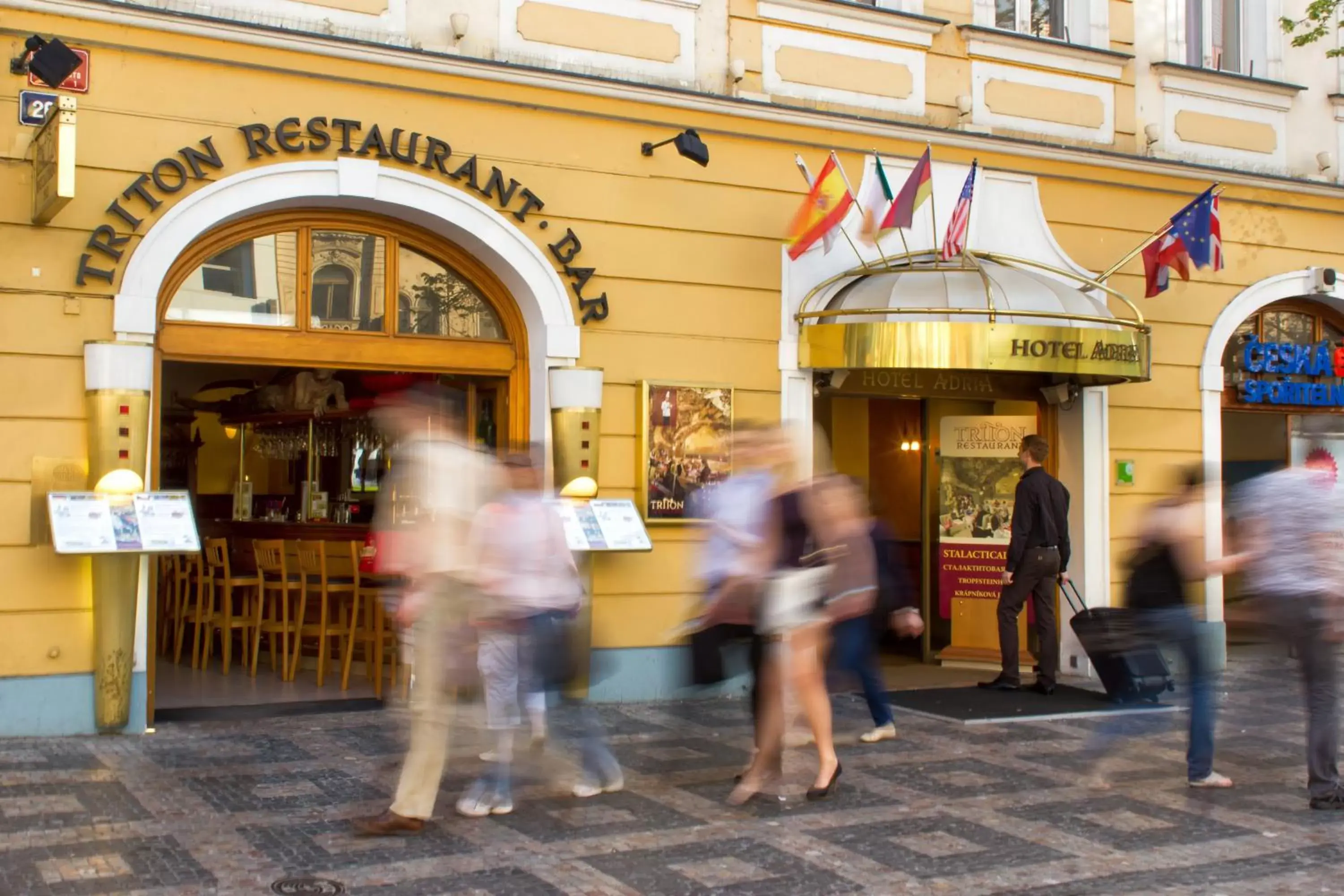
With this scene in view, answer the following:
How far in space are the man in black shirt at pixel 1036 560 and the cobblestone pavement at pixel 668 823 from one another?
178 centimetres

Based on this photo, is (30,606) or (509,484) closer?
(509,484)

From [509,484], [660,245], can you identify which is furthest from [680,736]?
[660,245]

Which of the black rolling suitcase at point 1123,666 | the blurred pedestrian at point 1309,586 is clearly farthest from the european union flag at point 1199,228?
the blurred pedestrian at point 1309,586

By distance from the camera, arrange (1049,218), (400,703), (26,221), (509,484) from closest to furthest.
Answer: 1. (509,484)
2. (26,221)
3. (400,703)
4. (1049,218)

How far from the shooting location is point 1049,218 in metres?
11.4

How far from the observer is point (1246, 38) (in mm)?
12828

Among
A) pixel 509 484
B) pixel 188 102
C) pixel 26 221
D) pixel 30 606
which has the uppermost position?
pixel 188 102

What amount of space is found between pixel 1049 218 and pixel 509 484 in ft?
21.3

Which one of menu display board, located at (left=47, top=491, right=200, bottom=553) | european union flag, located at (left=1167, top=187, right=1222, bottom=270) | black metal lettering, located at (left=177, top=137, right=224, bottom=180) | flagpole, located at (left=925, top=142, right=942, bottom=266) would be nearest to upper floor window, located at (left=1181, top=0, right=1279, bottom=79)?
european union flag, located at (left=1167, top=187, right=1222, bottom=270)

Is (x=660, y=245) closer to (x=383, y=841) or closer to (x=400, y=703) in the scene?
(x=400, y=703)

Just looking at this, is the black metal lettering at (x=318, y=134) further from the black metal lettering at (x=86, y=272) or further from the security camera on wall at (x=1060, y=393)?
the security camera on wall at (x=1060, y=393)

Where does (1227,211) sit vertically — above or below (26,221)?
above

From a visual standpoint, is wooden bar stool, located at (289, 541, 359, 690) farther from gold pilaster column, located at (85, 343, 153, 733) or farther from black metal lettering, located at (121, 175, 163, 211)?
black metal lettering, located at (121, 175, 163, 211)

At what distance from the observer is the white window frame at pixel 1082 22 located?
11.7 m
